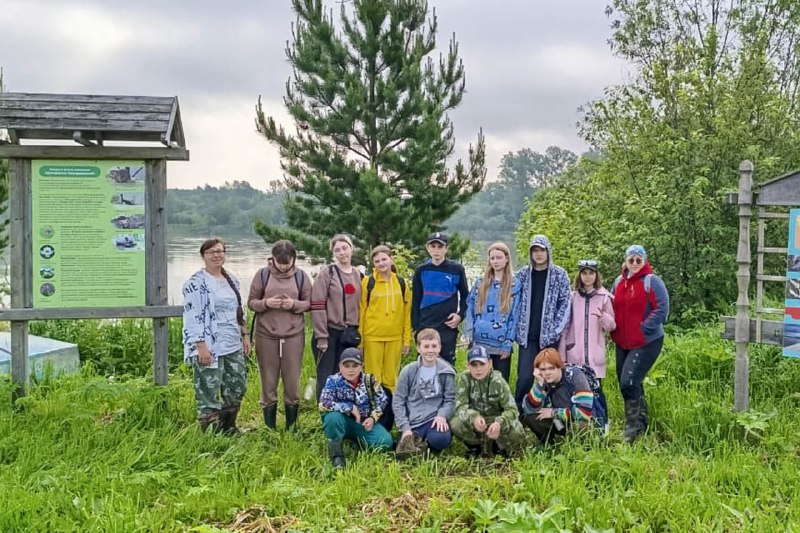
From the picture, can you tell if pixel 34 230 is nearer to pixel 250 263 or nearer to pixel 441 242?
pixel 441 242

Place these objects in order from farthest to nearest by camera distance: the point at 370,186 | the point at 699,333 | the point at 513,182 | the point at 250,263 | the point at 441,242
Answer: the point at 513,182 → the point at 250,263 → the point at 370,186 → the point at 699,333 → the point at 441,242

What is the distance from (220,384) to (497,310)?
2085mm

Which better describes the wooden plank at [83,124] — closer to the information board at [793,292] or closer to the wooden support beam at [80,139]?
the wooden support beam at [80,139]

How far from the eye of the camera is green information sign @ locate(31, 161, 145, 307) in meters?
5.00

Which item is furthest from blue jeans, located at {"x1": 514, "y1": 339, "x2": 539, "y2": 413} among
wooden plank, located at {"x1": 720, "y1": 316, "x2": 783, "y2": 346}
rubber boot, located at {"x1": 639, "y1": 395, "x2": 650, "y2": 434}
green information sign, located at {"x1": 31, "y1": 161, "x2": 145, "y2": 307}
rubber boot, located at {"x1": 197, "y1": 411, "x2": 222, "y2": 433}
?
green information sign, located at {"x1": 31, "y1": 161, "x2": 145, "y2": 307}

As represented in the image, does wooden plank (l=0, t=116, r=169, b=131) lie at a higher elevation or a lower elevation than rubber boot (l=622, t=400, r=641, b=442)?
higher

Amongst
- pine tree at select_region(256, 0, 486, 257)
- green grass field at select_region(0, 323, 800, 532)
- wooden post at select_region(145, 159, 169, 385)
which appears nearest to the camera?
green grass field at select_region(0, 323, 800, 532)

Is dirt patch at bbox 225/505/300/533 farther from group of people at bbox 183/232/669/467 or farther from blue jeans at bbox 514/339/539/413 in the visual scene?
blue jeans at bbox 514/339/539/413

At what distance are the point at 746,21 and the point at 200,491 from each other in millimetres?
14198

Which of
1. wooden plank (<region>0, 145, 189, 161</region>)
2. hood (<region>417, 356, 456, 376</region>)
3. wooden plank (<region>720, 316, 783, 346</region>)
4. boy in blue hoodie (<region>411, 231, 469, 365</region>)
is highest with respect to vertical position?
wooden plank (<region>0, 145, 189, 161</region>)

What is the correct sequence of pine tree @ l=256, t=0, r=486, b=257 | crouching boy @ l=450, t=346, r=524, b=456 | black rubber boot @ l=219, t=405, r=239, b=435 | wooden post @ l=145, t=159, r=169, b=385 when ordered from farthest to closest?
pine tree @ l=256, t=0, r=486, b=257, wooden post @ l=145, t=159, r=169, b=385, black rubber boot @ l=219, t=405, r=239, b=435, crouching boy @ l=450, t=346, r=524, b=456

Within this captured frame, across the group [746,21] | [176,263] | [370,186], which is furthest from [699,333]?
[176,263]

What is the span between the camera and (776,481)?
12.2ft

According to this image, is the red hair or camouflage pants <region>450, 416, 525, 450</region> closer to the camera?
camouflage pants <region>450, 416, 525, 450</region>
